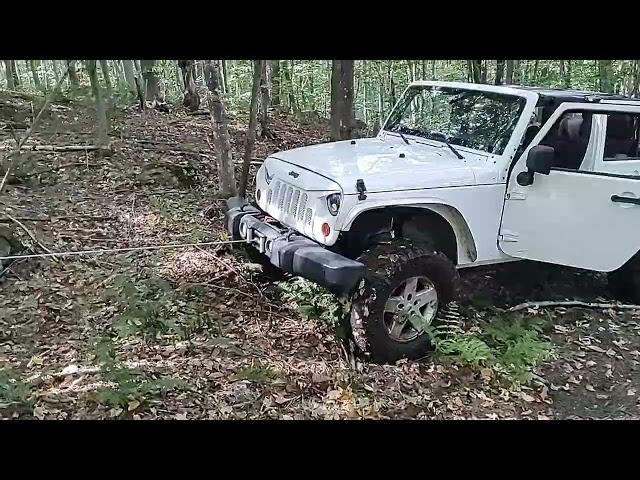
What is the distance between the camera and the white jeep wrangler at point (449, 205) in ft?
13.7

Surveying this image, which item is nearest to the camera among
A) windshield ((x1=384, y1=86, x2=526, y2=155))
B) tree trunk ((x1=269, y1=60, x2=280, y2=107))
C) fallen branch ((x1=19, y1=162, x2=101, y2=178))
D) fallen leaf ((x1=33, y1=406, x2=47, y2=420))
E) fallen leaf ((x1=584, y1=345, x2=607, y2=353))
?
fallen leaf ((x1=33, y1=406, x2=47, y2=420))

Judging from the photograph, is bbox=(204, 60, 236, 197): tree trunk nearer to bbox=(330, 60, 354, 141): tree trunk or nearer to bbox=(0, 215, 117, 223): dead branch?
bbox=(0, 215, 117, 223): dead branch

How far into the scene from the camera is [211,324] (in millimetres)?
4715

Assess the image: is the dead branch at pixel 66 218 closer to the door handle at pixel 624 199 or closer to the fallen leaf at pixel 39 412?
the fallen leaf at pixel 39 412

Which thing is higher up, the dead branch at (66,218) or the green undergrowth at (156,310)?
the dead branch at (66,218)

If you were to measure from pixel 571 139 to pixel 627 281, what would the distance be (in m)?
1.40

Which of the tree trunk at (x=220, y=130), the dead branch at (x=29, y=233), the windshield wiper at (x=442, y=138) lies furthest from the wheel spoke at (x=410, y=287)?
the dead branch at (x=29, y=233)

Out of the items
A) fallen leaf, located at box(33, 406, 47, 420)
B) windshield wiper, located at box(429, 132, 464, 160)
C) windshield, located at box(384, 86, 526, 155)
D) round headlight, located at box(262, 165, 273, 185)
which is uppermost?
windshield, located at box(384, 86, 526, 155)

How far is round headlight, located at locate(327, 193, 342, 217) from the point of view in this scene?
13.5 ft

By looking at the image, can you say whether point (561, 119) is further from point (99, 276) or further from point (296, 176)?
point (99, 276)

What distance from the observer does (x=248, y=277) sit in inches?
214

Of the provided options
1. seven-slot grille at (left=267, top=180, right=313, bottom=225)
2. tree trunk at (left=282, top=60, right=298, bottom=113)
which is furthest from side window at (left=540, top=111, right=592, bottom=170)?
tree trunk at (left=282, top=60, right=298, bottom=113)

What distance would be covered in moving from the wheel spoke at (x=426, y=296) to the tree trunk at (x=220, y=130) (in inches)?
126
